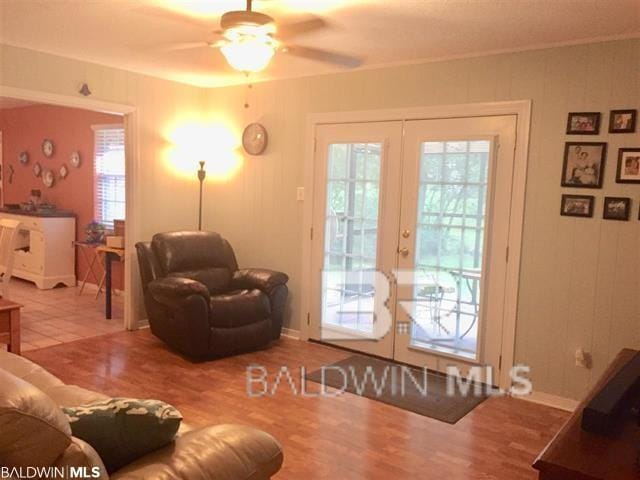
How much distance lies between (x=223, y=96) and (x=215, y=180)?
2.65ft

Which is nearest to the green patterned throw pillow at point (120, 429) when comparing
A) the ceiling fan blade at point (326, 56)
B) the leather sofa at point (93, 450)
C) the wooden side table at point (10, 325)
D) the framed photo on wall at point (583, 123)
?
the leather sofa at point (93, 450)

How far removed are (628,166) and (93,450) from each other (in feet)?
10.5

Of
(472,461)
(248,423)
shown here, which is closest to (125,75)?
(248,423)

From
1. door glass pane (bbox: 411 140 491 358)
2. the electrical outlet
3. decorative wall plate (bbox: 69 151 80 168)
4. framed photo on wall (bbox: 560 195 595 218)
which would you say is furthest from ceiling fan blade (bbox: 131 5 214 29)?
Result: decorative wall plate (bbox: 69 151 80 168)

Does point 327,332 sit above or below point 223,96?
below

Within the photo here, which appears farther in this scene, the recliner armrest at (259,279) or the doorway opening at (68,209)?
the doorway opening at (68,209)

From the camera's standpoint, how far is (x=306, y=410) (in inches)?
134

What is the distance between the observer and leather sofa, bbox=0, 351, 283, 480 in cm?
118

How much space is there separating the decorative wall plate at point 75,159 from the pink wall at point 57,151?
0.05 m

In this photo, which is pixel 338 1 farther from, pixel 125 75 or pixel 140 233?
pixel 140 233

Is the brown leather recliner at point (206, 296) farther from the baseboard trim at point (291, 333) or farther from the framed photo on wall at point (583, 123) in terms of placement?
the framed photo on wall at point (583, 123)

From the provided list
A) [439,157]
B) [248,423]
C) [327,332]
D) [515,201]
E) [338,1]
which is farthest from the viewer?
[327,332]

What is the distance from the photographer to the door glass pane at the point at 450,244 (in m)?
3.89

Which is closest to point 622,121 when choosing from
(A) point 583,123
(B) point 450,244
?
(A) point 583,123
